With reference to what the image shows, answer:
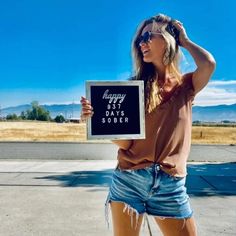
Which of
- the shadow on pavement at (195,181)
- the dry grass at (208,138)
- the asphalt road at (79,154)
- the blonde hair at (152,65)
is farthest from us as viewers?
the dry grass at (208,138)

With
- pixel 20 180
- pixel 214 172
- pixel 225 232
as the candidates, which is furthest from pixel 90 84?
pixel 214 172

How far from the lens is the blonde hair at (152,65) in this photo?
1.82 m

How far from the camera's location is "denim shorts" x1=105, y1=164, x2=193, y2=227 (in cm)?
176

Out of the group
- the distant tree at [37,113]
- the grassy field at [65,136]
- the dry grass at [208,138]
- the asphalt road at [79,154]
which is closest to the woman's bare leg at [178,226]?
the asphalt road at [79,154]

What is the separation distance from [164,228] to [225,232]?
2699 millimetres

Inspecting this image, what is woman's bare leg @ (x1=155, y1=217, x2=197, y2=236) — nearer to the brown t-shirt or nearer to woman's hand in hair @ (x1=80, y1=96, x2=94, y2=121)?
the brown t-shirt

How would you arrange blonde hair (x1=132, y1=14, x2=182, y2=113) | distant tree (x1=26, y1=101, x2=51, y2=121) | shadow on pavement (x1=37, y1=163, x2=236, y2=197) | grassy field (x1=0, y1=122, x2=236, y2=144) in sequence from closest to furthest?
blonde hair (x1=132, y1=14, x2=182, y2=113) < shadow on pavement (x1=37, y1=163, x2=236, y2=197) < grassy field (x1=0, y1=122, x2=236, y2=144) < distant tree (x1=26, y1=101, x2=51, y2=121)

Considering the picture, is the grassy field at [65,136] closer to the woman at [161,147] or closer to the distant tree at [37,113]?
the woman at [161,147]

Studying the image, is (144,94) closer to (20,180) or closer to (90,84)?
(90,84)

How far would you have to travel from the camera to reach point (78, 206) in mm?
5215

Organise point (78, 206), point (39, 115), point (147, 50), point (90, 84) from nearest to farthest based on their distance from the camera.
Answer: point (90, 84)
point (147, 50)
point (78, 206)
point (39, 115)

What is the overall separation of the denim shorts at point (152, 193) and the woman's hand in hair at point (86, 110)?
339 mm

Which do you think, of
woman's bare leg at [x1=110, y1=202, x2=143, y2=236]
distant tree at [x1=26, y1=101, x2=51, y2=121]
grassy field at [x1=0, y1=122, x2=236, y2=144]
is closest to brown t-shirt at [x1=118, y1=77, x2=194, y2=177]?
woman's bare leg at [x1=110, y1=202, x2=143, y2=236]

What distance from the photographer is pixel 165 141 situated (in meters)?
1.77
